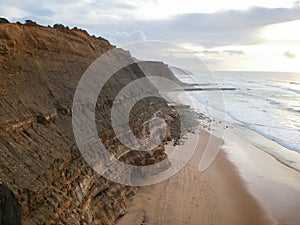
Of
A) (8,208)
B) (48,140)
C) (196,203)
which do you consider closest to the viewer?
(8,208)

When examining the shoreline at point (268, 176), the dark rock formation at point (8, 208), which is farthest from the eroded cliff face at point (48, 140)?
the shoreline at point (268, 176)

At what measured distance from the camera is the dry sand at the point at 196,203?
42.3ft

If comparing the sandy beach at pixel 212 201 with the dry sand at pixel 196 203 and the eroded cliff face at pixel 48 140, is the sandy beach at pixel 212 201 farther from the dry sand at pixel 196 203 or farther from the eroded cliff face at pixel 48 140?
the eroded cliff face at pixel 48 140

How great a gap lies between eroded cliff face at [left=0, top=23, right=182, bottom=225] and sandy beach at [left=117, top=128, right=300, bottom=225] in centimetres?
119

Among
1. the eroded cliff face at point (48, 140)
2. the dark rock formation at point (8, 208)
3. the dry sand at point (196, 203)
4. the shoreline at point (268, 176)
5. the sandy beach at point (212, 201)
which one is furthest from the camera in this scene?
the shoreline at point (268, 176)

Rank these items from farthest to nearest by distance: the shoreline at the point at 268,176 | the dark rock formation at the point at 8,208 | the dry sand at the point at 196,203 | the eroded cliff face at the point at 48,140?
1. the shoreline at the point at 268,176
2. the dry sand at the point at 196,203
3. the eroded cliff face at the point at 48,140
4. the dark rock formation at the point at 8,208

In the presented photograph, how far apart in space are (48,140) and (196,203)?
304 inches

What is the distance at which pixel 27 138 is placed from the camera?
9.86m

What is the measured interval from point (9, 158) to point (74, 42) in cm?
1220

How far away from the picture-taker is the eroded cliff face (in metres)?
8.31

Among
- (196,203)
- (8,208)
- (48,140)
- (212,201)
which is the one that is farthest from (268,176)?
(8,208)

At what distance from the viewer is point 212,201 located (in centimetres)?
1469

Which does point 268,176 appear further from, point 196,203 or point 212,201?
point 196,203

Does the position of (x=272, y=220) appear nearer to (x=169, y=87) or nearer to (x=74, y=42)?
(x=74, y=42)
